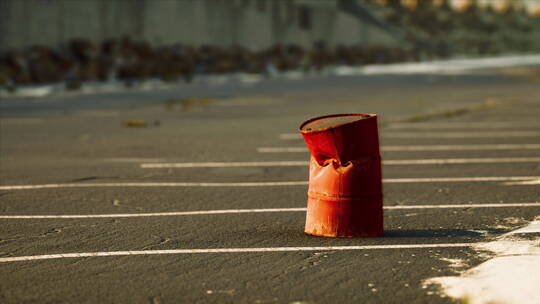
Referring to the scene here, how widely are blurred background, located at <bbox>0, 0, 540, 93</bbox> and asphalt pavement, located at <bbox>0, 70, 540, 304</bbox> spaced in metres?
8.14

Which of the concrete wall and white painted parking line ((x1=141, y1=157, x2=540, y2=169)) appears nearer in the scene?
white painted parking line ((x1=141, y1=157, x2=540, y2=169))

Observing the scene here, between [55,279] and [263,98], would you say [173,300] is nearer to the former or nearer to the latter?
[55,279]

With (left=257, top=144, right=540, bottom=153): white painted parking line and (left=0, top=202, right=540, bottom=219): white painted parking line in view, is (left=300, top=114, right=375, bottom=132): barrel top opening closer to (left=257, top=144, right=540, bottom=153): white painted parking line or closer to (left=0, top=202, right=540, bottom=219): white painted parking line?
(left=0, top=202, right=540, bottom=219): white painted parking line

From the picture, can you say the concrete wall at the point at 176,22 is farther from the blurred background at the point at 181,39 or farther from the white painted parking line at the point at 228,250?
the white painted parking line at the point at 228,250

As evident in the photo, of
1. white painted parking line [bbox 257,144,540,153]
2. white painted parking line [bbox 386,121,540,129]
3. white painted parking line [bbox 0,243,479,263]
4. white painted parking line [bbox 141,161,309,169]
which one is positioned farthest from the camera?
white painted parking line [bbox 386,121,540,129]

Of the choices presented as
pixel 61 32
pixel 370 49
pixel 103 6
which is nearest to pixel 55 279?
pixel 61 32

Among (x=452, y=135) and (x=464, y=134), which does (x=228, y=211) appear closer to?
(x=452, y=135)

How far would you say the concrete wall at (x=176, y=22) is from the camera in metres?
25.6

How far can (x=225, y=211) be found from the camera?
27.0 feet

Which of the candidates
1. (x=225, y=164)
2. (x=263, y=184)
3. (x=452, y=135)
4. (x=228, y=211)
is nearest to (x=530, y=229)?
(x=228, y=211)

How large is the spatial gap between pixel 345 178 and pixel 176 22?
28.3 m

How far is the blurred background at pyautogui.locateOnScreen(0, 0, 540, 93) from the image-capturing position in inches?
1008

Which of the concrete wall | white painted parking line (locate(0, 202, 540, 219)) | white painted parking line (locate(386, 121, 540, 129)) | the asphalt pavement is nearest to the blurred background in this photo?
the concrete wall

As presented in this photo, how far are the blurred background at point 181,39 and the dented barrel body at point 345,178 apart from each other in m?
17.8
